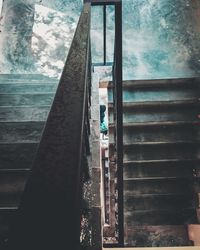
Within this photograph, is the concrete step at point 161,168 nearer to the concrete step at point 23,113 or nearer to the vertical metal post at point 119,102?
the vertical metal post at point 119,102

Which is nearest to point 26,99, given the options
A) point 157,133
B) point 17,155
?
point 17,155

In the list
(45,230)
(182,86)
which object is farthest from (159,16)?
(45,230)

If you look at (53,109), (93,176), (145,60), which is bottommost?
(53,109)

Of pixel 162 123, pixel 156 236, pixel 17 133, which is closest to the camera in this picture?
pixel 17 133

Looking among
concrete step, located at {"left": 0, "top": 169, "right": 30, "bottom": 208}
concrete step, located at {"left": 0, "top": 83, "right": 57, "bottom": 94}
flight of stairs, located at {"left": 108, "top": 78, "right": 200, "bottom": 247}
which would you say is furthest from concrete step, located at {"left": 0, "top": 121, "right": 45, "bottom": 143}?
flight of stairs, located at {"left": 108, "top": 78, "right": 200, "bottom": 247}

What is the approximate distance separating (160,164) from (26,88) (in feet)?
6.85

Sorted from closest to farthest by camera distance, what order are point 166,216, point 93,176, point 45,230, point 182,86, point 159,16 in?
point 45,230, point 93,176, point 166,216, point 182,86, point 159,16

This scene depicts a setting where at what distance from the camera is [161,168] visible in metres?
3.61

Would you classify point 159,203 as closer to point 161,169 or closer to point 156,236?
point 161,169

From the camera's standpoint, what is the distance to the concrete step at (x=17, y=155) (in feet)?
7.06

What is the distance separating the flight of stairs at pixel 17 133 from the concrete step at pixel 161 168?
1365 millimetres

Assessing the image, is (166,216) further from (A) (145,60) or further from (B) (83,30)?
(A) (145,60)

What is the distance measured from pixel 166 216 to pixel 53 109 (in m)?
3.10

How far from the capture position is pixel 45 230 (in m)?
0.56
